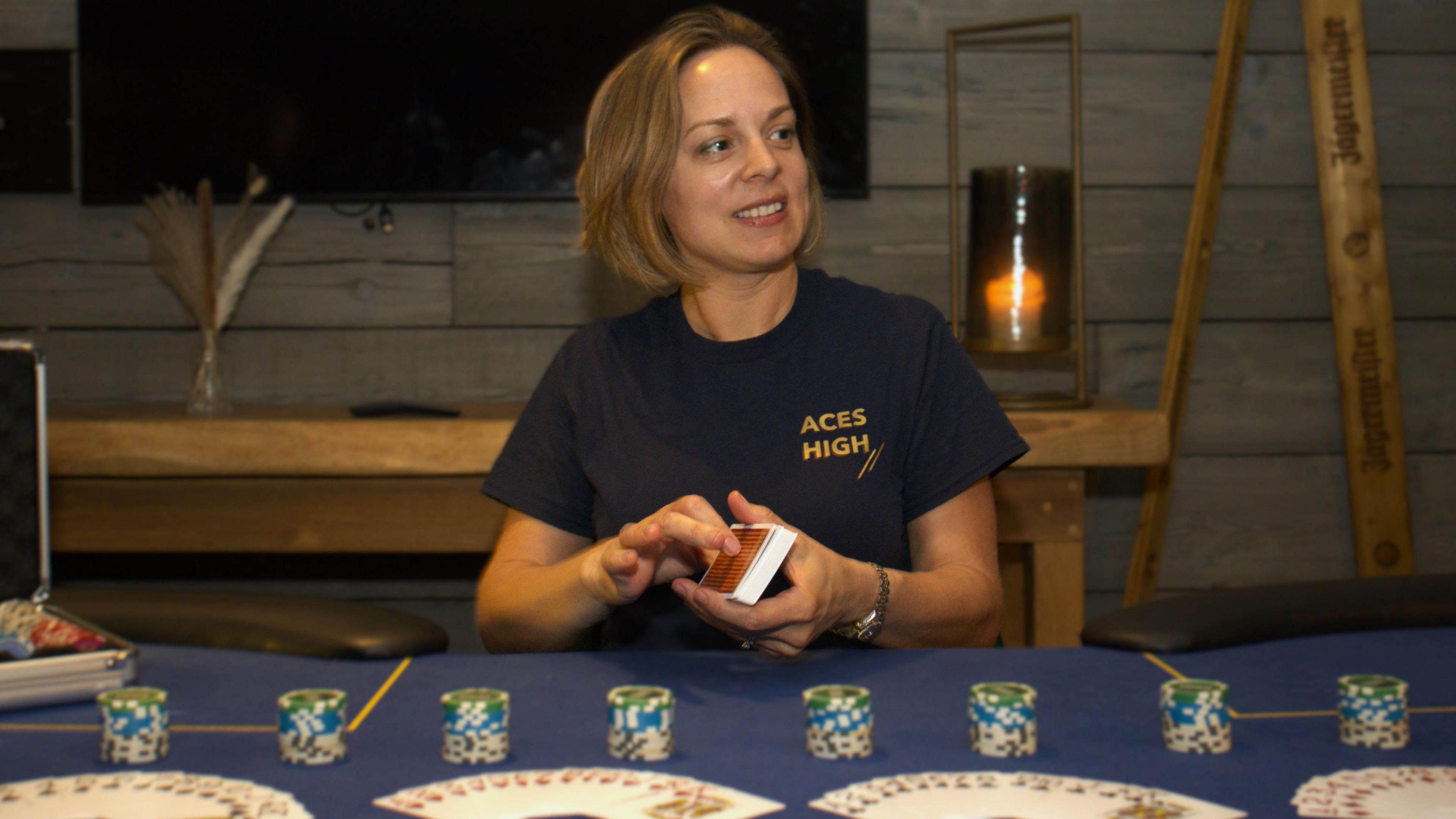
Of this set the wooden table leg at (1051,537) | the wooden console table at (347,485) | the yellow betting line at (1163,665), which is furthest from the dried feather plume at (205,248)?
the yellow betting line at (1163,665)

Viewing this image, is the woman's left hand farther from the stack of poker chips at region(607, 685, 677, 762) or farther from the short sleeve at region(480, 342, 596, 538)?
the short sleeve at region(480, 342, 596, 538)

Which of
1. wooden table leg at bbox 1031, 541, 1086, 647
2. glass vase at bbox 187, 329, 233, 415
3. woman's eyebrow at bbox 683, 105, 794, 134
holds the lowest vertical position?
wooden table leg at bbox 1031, 541, 1086, 647

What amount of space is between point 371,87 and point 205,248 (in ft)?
1.60

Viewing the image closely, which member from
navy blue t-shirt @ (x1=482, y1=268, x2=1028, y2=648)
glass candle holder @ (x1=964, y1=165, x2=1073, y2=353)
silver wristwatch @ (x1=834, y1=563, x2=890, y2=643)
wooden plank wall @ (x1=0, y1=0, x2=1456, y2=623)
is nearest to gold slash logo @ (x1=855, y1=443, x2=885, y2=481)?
navy blue t-shirt @ (x1=482, y1=268, x2=1028, y2=648)

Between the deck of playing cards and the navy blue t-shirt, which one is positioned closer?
the deck of playing cards

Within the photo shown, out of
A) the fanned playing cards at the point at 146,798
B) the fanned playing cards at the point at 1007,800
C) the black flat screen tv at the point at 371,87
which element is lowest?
the fanned playing cards at the point at 1007,800

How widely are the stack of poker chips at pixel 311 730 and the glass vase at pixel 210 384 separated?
1796 millimetres

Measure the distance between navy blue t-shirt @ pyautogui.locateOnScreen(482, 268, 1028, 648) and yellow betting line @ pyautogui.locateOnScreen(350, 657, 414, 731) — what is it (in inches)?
12.8

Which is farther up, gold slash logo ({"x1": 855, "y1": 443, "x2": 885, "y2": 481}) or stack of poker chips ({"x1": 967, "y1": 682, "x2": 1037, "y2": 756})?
gold slash logo ({"x1": 855, "y1": 443, "x2": 885, "y2": 481})

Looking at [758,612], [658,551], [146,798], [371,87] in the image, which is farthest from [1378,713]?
[371,87]

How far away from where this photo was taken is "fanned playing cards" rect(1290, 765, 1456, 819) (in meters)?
0.79

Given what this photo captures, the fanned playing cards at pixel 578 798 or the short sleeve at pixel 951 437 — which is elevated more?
the short sleeve at pixel 951 437

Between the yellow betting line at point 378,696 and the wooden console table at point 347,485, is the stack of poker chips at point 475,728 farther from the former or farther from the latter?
the wooden console table at point 347,485

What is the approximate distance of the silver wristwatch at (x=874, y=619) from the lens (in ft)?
4.13
